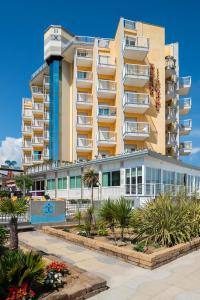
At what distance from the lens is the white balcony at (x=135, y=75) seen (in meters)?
39.7

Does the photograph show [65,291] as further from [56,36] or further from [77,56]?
[56,36]

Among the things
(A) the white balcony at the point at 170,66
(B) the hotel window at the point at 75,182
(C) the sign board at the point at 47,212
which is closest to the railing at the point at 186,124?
(A) the white balcony at the point at 170,66

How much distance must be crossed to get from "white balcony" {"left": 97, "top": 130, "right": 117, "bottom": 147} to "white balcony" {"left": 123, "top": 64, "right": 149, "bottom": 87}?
7.39 meters

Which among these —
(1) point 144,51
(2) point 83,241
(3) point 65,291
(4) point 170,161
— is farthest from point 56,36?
(3) point 65,291

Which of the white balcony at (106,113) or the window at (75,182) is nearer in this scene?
the window at (75,182)

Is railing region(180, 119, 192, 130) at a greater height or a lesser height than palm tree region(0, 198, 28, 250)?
greater

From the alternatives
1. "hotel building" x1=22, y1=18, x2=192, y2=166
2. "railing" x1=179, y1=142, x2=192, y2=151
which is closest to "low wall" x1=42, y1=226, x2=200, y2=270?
"hotel building" x1=22, y1=18, x2=192, y2=166

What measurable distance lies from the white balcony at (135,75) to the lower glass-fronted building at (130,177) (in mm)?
14423

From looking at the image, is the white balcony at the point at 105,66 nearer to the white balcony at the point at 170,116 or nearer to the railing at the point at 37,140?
the white balcony at the point at 170,116

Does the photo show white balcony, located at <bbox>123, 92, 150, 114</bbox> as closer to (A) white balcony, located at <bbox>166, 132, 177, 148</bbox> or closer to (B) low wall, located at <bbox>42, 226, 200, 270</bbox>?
(A) white balcony, located at <bbox>166, 132, 177, 148</bbox>

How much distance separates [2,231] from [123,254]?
4230 millimetres

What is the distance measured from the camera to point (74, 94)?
4338cm

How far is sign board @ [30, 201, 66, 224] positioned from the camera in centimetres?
1787

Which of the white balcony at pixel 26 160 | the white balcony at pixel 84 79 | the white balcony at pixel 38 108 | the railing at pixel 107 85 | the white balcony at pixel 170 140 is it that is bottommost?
the white balcony at pixel 26 160
